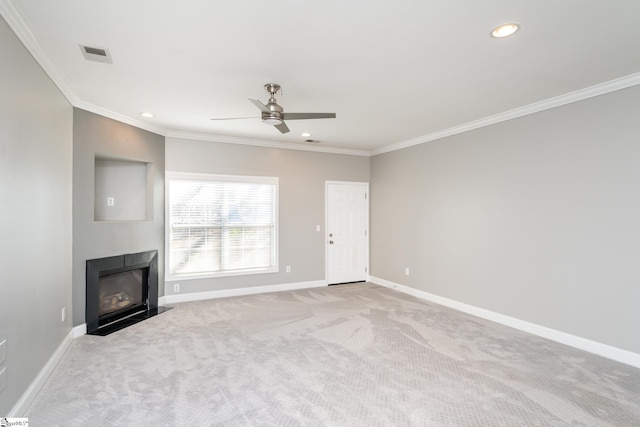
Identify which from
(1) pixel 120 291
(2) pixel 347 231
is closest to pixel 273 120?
(1) pixel 120 291

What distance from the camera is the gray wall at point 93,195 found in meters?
3.66

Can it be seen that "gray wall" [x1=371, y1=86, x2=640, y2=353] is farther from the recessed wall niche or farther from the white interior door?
the recessed wall niche

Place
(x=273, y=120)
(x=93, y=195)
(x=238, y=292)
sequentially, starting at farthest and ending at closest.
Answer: (x=238, y=292) < (x=93, y=195) < (x=273, y=120)

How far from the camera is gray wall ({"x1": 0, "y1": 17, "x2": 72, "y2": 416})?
206 centimetres

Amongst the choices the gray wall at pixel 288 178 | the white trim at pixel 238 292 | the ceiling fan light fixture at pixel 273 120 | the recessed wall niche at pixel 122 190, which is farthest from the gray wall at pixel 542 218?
the recessed wall niche at pixel 122 190

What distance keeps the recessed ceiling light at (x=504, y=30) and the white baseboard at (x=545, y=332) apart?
3.14 m

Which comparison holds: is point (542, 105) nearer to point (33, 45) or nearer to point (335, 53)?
point (335, 53)

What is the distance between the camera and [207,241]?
17.3ft

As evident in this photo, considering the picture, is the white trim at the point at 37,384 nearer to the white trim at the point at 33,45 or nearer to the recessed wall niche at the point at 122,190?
the recessed wall niche at the point at 122,190

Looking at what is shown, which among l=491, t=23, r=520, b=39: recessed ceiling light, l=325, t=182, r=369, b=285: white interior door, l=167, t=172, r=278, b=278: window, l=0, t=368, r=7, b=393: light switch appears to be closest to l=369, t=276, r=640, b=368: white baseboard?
l=325, t=182, r=369, b=285: white interior door

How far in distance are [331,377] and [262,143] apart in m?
4.05

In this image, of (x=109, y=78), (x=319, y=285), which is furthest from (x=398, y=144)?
(x=109, y=78)

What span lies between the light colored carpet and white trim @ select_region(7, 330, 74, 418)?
57 mm

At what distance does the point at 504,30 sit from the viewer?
2230mm
